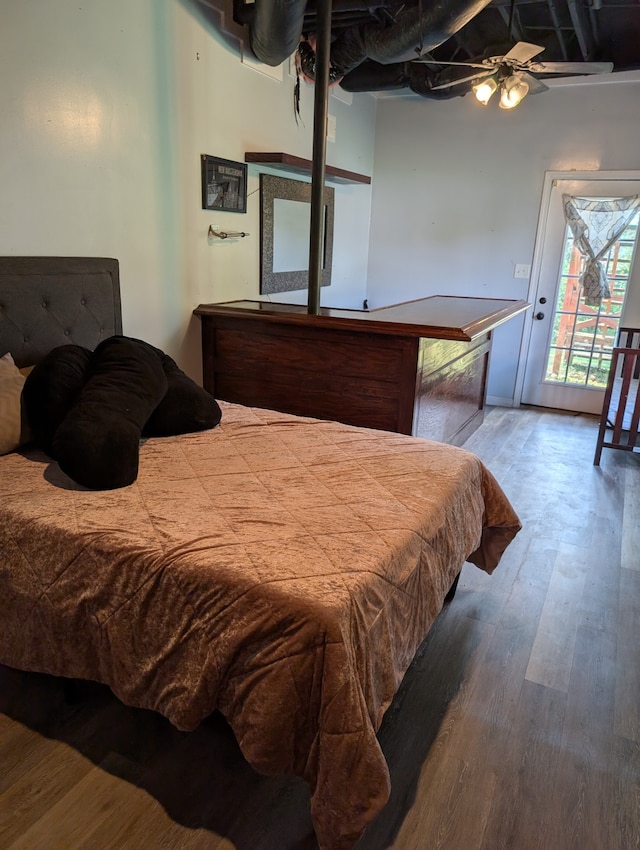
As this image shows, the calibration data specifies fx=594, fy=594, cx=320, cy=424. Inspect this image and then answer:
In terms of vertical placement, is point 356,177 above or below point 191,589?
above

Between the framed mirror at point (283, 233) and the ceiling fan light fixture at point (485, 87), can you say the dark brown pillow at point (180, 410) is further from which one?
the ceiling fan light fixture at point (485, 87)

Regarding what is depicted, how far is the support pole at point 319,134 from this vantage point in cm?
319

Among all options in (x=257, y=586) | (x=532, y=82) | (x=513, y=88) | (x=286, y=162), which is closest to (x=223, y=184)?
(x=286, y=162)

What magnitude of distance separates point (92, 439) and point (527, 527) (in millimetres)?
2193

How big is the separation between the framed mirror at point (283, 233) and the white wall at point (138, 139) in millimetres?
80

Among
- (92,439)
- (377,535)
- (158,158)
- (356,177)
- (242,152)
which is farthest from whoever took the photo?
(356,177)

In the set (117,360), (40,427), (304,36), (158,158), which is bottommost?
(40,427)

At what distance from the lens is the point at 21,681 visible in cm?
187

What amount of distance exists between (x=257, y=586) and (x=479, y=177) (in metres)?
4.74

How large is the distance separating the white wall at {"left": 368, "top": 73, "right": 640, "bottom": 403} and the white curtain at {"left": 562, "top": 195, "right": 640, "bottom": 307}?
272mm

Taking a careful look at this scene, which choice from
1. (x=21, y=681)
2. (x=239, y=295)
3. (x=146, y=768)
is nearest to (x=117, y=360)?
(x=21, y=681)

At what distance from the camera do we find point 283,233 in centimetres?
414

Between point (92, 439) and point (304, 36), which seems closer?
point (92, 439)

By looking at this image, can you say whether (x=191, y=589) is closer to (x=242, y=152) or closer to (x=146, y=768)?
(x=146, y=768)
